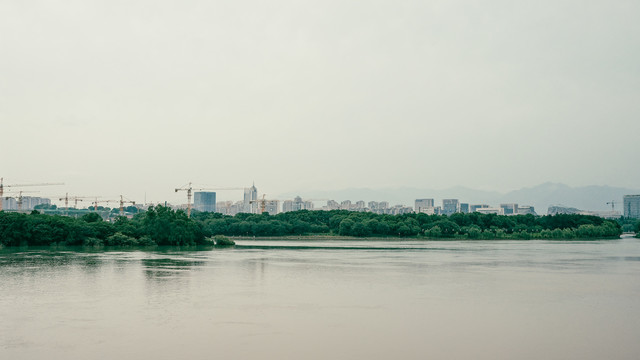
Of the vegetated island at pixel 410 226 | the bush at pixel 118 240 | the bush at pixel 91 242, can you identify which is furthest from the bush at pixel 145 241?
the vegetated island at pixel 410 226

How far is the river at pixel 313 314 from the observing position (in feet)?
44.0

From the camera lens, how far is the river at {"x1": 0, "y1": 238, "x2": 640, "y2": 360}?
13.4m

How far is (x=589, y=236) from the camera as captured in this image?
86.6 meters

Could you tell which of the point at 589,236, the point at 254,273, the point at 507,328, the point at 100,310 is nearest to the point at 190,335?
the point at 100,310

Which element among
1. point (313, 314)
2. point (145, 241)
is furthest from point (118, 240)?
point (313, 314)

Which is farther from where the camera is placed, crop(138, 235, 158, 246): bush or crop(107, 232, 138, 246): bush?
crop(138, 235, 158, 246): bush

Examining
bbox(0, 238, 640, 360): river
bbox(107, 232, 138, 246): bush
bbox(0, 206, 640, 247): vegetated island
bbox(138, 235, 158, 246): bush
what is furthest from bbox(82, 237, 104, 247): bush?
bbox(0, 238, 640, 360): river

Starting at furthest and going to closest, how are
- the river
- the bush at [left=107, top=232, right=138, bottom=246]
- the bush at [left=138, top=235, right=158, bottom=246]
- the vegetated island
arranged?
the vegetated island < the bush at [left=138, top=235, right=158, bottom=246] < the bush at [left=107, top=232, right=138, bottom=246] < the river

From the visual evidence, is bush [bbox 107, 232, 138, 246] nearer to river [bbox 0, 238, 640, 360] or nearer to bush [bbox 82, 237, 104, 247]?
bush [bbox 82, 237, 104, 247]

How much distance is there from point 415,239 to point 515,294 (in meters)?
64.5

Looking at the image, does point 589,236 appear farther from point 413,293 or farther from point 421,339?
point 421,339

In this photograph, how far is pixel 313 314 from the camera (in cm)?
1781

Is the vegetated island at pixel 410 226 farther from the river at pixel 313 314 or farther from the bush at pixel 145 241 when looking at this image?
the river at pixel 313 314

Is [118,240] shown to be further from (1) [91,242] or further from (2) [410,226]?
(2) [410,226]
